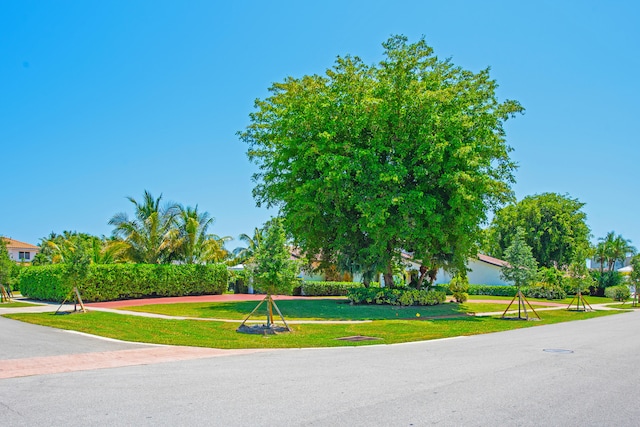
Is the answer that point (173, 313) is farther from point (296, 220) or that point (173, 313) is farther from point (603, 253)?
point (603, 253)

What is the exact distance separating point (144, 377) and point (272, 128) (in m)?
22.3

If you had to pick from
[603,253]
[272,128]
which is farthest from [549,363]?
[603,253]

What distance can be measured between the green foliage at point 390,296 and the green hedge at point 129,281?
12.0 meters

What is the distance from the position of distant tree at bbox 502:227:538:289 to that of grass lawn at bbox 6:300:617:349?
1.93 meters

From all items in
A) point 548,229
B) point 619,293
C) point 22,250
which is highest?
point 548,229

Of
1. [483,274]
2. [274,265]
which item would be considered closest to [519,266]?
[274,265]

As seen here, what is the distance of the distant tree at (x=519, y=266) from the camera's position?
23156mm

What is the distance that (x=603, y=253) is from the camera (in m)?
60.6

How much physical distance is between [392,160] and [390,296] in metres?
6.91

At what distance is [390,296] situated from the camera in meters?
26.3

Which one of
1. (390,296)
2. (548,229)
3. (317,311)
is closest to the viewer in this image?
(317,311)

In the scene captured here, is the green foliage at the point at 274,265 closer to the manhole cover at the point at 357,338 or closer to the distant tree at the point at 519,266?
the manhole cover at the point at 357,338

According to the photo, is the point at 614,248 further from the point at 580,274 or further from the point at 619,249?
the point at 580,274

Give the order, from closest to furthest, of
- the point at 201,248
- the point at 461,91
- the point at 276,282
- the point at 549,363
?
the point at 549,363 < the point at 276,282 < the point at 461,91 < the point at 201,248
